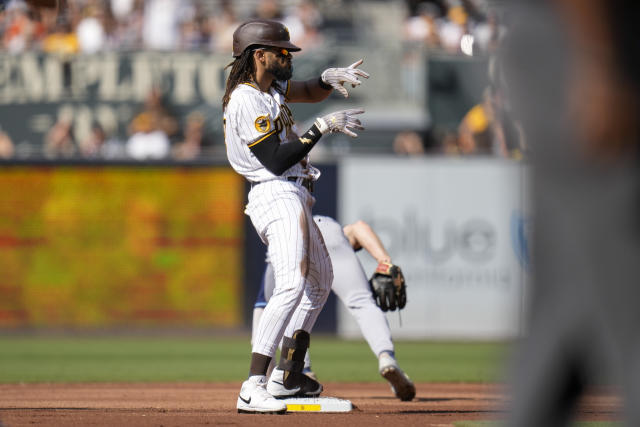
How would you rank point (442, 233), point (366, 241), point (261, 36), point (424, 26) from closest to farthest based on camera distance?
point (261, 36) < point (366, 241) < point (442, 233) < point (424, 26)

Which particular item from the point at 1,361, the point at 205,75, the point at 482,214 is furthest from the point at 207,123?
the point at 1,361

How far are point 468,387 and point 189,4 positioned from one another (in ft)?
33.2

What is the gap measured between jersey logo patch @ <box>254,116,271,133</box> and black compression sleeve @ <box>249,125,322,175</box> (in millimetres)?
39

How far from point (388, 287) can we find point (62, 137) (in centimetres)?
894

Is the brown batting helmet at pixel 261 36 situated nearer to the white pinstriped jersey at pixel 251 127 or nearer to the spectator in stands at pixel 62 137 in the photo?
the white pinstriped jersey at pixel 251 127

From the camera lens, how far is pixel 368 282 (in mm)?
7055

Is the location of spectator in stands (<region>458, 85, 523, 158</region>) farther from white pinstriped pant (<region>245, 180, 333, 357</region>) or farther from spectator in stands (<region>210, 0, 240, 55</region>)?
white pinstriped pant (<region>245, 180, 333, 357</region>)

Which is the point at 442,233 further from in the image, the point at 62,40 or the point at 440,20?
the point at 62,40

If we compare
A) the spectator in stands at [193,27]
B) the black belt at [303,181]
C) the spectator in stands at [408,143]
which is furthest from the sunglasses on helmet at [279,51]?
the spectator in stands at [193,27]

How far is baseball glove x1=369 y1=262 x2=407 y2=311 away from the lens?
7035 millimetres

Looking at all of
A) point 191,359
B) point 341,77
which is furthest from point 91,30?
point 341,77

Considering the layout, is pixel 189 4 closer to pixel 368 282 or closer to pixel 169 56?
pixel 169 56

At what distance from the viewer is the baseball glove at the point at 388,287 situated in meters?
7.04

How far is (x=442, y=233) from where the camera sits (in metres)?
14.2
